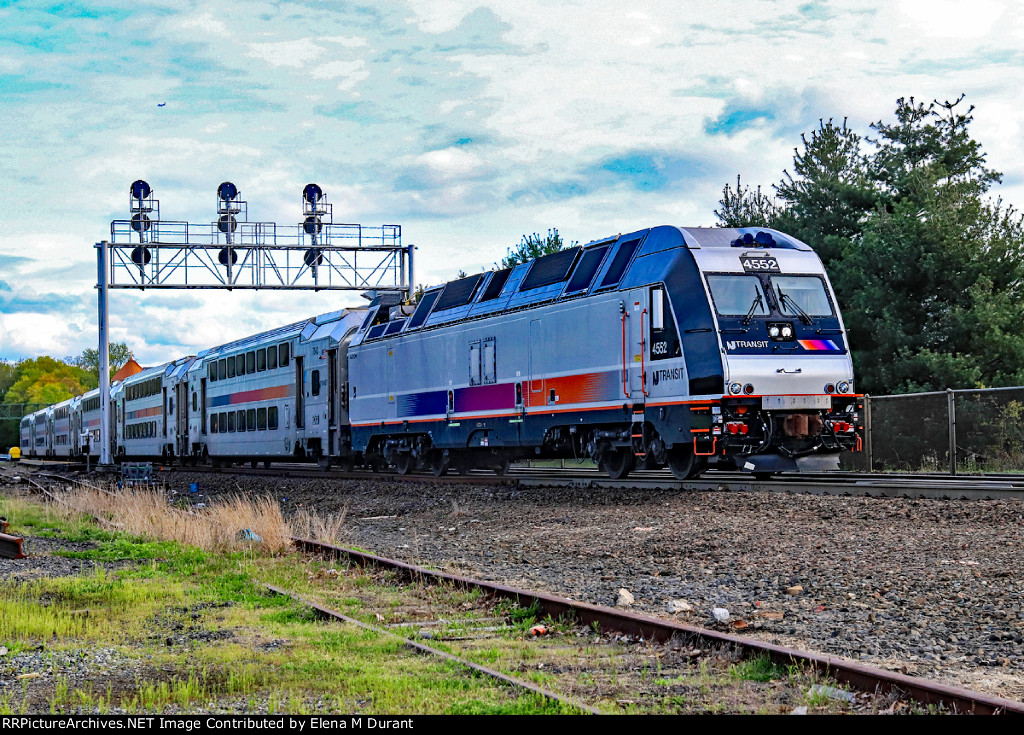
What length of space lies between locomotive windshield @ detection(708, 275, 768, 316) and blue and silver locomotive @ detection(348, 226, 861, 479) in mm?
21

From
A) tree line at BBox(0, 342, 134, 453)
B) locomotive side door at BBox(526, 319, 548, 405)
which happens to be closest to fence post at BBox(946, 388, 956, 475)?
locomotive side door at BBox(526, 319, 548, 405)

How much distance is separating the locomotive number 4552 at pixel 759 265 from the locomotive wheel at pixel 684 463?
2879 millimetres

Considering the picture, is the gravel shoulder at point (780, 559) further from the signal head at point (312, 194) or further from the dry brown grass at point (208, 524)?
the signal head at point (312, 194)

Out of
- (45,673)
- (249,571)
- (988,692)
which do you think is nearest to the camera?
(988,692)

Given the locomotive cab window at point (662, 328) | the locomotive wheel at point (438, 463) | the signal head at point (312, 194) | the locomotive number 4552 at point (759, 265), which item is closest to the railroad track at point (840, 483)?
the locomotive wheel at point (438, 463)

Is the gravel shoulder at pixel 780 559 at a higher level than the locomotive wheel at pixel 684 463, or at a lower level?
lower

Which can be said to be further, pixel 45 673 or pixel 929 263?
pixel 929 263

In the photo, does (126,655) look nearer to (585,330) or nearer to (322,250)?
(585,330)

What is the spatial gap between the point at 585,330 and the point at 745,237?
298 cm

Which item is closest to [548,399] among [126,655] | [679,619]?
[679,619]

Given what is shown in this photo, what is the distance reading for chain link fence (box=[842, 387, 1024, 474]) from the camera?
20.6 meters

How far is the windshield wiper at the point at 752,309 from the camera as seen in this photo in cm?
1566

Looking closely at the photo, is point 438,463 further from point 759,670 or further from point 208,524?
point 759,670

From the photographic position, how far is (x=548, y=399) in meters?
18.9
